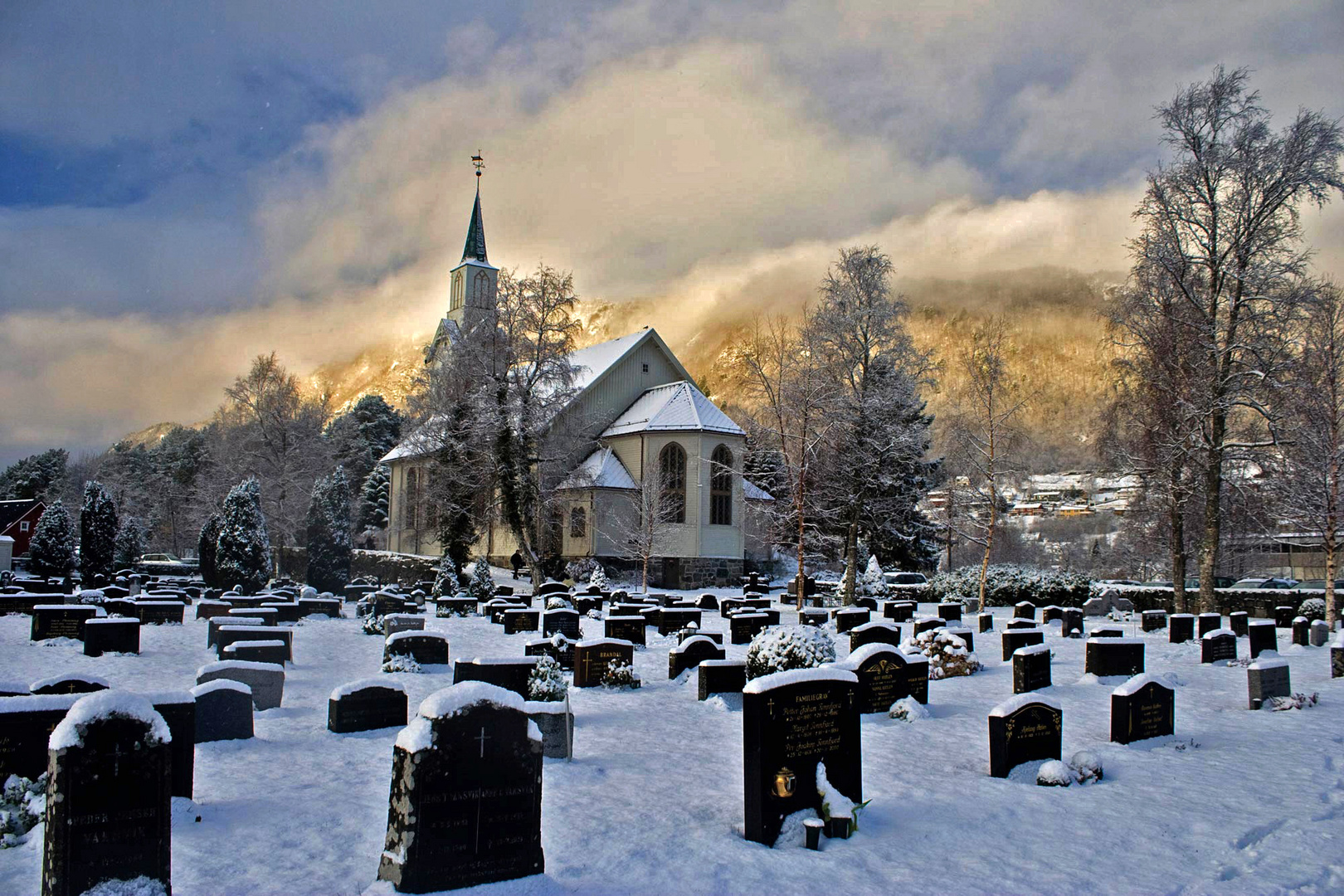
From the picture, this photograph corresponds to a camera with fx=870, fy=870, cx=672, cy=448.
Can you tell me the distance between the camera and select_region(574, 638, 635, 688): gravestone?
42.7 feet

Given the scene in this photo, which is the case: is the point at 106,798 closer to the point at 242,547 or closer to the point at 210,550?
the point at 242,547

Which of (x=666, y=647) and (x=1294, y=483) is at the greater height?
(x=1294, y=483)

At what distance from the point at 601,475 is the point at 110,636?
2480 centimetres

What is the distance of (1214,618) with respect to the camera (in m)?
18.6

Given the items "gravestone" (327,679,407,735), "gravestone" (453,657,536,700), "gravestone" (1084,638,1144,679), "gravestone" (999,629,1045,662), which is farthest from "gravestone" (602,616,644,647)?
"gravestone" (1084,638,1144,679)

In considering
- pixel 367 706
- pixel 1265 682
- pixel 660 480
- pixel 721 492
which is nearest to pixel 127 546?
pixel 660 480

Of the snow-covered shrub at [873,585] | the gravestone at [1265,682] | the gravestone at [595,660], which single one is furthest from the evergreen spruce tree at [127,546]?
the gravestone at [1265,682]

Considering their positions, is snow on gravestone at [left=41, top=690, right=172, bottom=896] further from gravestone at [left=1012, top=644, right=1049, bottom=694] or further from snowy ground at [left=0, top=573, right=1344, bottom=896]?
gravestone at [left=1012, top=644, right=1049, bottom=694]

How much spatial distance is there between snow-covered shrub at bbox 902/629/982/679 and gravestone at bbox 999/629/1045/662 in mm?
1242

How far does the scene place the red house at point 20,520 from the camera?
5356 cm

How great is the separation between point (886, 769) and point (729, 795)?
187cm

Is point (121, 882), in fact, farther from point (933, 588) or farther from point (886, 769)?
point (933, 588)

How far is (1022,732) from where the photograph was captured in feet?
26.9

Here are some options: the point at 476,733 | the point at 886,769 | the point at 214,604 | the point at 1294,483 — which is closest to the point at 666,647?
the point at 886,769
